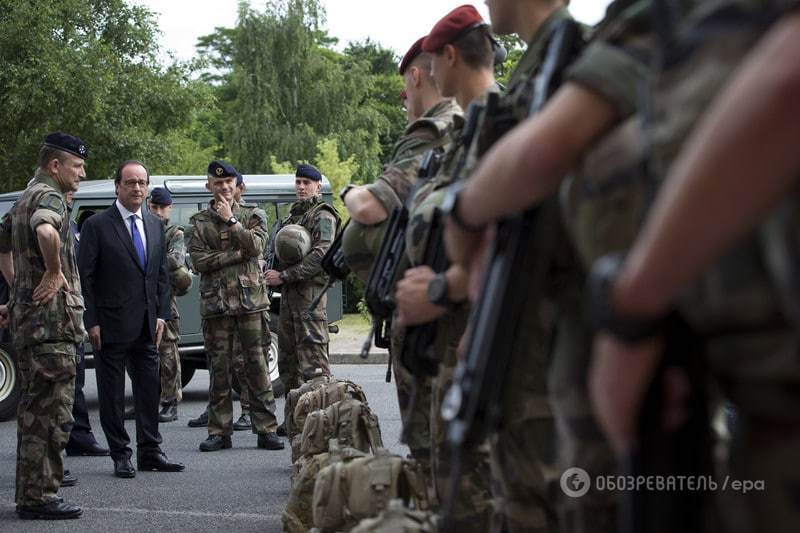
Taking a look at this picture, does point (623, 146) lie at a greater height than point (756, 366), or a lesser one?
greater

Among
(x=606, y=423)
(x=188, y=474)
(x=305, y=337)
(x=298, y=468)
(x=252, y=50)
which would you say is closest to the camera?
(x=606, y=423)

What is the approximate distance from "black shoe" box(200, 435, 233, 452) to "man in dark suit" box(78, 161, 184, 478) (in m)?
0.83

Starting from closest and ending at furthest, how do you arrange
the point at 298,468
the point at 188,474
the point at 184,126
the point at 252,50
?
the point at 298,468 < the point at 188,474 < the point at 184,126 < the point at 252,50

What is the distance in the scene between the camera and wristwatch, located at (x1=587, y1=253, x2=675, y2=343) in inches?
62.0

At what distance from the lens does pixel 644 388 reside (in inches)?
65.1

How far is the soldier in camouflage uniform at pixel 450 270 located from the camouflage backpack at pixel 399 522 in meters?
0.12

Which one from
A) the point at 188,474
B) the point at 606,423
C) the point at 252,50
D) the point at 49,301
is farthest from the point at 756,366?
the point at 252,50

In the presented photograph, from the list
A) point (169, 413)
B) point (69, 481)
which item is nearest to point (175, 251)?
point (169, 413)

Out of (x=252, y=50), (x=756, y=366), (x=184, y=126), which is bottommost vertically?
(x=756, y=366)

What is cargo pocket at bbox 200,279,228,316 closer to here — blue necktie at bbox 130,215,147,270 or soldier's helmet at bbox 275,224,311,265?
soldier's helmet at bbox 275,224,311,265

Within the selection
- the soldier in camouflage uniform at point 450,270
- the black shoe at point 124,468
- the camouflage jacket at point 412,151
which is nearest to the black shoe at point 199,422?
the black shoe at point 124,468

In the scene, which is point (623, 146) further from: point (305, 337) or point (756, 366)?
point (305, 337)

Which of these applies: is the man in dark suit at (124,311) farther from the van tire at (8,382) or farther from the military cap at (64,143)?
the van tire at (8,382)

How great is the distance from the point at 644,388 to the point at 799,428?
0.20 m
